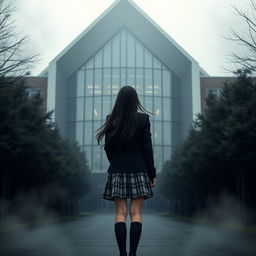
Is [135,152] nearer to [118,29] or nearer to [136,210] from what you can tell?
[136,210]

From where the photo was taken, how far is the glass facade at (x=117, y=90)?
68.2m

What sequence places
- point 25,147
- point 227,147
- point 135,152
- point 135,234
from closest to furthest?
point 135,234
point 135,152
point 227,147
point 25,147

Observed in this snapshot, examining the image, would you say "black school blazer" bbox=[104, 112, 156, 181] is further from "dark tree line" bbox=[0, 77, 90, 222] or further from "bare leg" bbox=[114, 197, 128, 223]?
"dark tree line" bbox=[0, 77, 90, 222]

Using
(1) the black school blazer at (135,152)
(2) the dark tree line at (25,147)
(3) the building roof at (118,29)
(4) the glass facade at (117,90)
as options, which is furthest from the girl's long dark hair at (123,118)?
(4) the glass facade at (117,90)

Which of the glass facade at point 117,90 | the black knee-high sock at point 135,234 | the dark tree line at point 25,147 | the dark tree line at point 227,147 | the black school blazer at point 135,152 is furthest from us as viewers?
the glass facade at point 117,90

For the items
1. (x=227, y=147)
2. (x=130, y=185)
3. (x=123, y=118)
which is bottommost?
(x=130, y=185)

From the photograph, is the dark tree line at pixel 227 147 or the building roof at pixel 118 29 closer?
the dark tree line at pixel 227 147

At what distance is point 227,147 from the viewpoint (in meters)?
21.4

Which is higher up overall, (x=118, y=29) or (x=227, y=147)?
(x=118, y=29)

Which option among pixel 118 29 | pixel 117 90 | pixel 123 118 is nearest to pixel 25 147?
pixel 123 118

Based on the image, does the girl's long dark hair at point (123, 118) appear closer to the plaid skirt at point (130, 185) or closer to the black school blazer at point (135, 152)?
the black school blazer at point (135, 152)

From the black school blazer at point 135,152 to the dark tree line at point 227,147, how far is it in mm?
13090

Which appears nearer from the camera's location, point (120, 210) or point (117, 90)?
point (120, 210)

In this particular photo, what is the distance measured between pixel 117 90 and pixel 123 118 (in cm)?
6361
